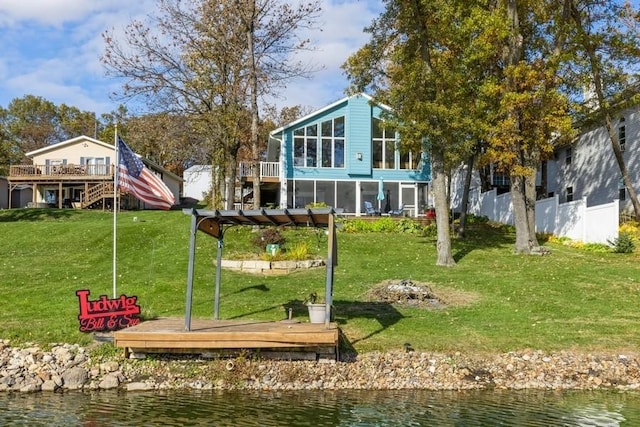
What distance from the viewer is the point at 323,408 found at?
9148 millimetres

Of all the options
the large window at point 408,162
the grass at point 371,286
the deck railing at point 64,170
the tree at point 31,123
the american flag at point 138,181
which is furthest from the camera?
the tree at point 31,123

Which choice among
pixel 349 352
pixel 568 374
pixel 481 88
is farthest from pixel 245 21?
pixel 568 374

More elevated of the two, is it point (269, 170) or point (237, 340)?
point (269, 170)

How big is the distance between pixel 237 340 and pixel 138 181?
494 centimetres

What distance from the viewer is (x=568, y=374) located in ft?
35.7

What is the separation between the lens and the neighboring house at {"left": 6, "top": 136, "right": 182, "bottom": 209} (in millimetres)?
40469

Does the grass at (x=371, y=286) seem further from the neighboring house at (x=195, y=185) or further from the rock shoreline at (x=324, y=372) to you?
the neighboring house at (x=195, y=185)

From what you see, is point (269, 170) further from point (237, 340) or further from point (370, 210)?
point (237, 340)

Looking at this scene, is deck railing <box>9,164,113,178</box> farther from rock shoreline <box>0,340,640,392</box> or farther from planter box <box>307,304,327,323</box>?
planter box <box>307,304,327,323</box>

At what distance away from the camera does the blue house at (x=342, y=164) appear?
34.1 m

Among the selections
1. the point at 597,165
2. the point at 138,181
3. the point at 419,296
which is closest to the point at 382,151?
the point at 597,165

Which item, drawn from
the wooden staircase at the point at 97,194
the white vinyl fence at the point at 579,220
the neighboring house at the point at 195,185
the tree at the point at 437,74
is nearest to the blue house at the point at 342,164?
the white vinyl fence at the point at 579,220

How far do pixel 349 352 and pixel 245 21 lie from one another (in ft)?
58.4

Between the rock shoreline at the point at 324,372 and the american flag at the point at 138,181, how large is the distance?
3.68m
